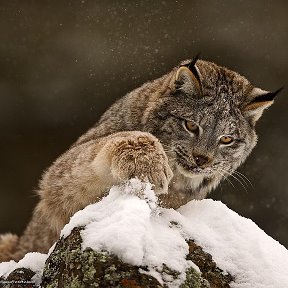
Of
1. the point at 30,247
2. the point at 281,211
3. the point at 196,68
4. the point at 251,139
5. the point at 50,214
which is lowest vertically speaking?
the point at 281,211

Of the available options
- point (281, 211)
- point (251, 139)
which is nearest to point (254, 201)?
point (281, 211)

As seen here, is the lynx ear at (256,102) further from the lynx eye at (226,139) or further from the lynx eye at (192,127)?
the lynx eye at (192,127)

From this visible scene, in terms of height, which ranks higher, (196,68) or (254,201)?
(196,68)

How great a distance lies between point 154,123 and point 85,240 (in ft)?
5.14

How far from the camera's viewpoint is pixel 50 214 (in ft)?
12.4

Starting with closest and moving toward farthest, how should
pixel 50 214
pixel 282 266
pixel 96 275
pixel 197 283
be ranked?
1. pixel 96 275
2. pixel 197 283
3. pixel 282 266
4. pixel 50 214

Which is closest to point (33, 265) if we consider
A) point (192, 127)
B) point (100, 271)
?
point (100, 271)

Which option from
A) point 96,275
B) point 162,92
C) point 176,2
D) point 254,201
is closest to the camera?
point 96,275

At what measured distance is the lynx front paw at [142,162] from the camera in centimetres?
299

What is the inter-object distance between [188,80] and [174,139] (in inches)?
16.4

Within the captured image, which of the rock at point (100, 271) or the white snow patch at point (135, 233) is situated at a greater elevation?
the white snow patch at point (135, 233)

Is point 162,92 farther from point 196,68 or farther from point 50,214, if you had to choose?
point 50,214

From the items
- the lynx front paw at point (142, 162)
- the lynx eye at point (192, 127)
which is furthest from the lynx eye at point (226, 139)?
the lynx front paw at point (142, 162)

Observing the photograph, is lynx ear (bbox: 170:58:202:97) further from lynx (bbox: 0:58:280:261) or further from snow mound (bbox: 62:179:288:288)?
snow mound (bbox: 62:179:288:288)
